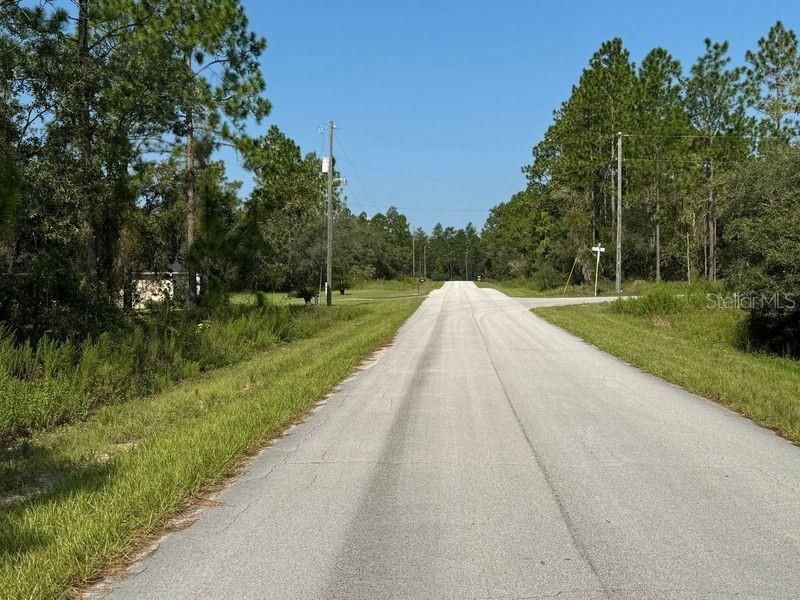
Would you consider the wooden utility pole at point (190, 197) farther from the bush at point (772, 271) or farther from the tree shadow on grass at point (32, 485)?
the bush at point (772, 271)

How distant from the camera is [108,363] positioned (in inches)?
426

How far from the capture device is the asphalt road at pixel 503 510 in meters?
3.63

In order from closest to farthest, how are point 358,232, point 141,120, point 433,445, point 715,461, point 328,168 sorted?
point 715,461 < point 433,445 < point 141,120 < point 328,168 < point 358,232

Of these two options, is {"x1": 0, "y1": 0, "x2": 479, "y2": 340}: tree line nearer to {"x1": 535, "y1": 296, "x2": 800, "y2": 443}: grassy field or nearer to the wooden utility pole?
the wooden utility pole

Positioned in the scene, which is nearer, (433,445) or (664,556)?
(664,556)

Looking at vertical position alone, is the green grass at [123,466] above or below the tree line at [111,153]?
below

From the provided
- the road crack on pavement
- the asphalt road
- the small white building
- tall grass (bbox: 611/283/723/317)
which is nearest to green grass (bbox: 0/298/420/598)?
the asphalt road

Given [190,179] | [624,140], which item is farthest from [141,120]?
[624,140]

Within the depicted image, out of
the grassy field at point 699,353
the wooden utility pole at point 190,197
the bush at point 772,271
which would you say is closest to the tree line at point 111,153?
the wooden utility pole at point 190,197

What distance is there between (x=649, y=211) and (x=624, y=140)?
29.8 feet

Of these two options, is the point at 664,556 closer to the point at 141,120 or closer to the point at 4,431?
the point at 4,431

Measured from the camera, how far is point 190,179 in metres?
20.8

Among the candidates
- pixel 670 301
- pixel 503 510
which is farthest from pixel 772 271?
pixel 503 510

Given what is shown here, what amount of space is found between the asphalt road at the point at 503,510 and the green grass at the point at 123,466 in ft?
1.12
